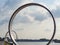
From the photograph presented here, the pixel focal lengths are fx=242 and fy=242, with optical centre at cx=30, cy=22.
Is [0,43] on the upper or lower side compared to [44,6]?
upper

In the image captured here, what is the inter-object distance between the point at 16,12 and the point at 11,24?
137 cm

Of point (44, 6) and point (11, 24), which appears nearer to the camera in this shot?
point (44, 6)

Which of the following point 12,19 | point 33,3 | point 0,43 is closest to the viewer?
point 33,3

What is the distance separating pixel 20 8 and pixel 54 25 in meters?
3.13

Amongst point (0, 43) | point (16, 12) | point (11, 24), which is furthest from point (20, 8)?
point (0, 43)

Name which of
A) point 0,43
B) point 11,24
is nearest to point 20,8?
point 11,24

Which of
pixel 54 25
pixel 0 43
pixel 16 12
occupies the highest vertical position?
pixel 0 43

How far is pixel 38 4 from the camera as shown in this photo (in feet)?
63.6

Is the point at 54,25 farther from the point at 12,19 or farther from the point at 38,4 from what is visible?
the point at 12,19

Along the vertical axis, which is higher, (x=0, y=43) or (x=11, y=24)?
(x=0, y=43)

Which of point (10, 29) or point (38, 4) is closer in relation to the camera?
point (38, 4)

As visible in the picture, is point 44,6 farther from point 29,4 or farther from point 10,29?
point 10,29

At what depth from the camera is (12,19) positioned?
20531 mm

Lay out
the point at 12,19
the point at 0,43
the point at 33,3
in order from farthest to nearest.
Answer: the point at 0,43 → the point at 12,19 → the point at 33,3
